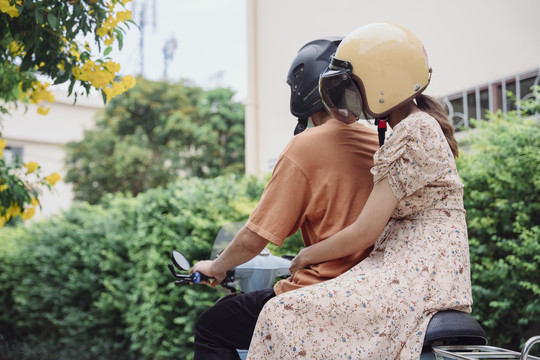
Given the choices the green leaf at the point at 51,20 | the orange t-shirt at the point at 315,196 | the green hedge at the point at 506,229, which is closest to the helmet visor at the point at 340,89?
the orange t-shirt at the point at 315,196

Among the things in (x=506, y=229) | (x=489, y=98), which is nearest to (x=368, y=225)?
(x=506, y=229)

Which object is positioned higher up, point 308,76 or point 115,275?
point 308,76

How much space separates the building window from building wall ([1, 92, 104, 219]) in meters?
22.6

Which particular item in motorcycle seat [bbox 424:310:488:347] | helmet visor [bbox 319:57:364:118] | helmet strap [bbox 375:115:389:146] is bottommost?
motorcycle seat [bbox 424:310:488:347]

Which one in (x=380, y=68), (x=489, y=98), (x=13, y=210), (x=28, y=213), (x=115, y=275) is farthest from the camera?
(x=115, y=275)

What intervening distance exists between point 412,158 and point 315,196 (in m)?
0.40

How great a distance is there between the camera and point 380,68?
2.11 meters

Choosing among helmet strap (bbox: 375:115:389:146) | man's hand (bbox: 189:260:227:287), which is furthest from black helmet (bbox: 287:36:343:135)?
man's hand (bbox: 189:260:227:287)

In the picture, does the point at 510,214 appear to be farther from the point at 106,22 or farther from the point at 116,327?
the point at 116,327

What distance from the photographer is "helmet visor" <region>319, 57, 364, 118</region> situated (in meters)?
2.16

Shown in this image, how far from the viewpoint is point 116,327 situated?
27.7 ft

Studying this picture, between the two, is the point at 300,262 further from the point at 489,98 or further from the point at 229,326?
the point at 489,98

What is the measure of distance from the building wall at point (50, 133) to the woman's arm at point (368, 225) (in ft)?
87.4

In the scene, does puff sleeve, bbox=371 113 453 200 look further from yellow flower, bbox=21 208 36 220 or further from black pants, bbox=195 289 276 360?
yellow flower, bbox=21 208 36 220
